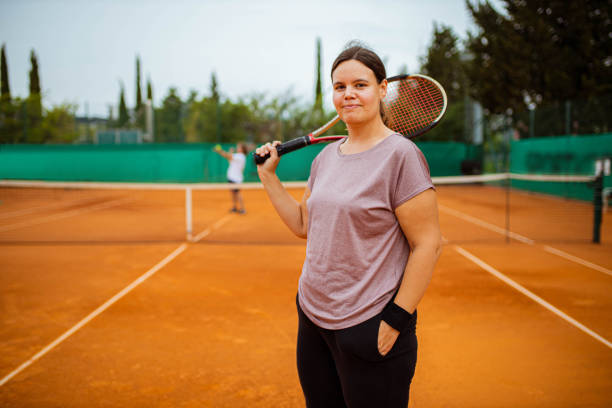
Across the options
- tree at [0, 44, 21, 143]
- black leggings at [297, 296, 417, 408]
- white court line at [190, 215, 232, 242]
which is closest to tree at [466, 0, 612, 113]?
white court line at [190, 215, 232, 242]

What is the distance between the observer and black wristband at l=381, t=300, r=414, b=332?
1420 mm

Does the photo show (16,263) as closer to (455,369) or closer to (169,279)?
(169,279)

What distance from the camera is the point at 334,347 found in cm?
152

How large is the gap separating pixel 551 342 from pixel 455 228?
6.30 m

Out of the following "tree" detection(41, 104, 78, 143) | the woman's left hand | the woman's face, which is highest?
"tree" detection(41, 104, 78, 143)

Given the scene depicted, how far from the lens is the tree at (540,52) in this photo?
15367mm

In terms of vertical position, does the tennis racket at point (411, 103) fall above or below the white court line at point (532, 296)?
above

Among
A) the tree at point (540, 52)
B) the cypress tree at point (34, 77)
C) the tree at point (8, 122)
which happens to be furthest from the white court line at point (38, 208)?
the cypress tree at point (34, 77)

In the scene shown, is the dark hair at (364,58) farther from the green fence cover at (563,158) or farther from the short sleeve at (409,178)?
the green fence cover at (563,158)

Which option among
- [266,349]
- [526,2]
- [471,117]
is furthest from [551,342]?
[471,117]

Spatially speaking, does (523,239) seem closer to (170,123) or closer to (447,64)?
(170,123)

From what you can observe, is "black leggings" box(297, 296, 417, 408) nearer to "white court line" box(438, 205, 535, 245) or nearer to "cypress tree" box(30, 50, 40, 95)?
"white court line" box(438, 205, 535, 245)

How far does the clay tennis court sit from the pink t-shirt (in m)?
1.72

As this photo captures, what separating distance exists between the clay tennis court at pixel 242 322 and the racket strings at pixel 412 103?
1.75 meters
